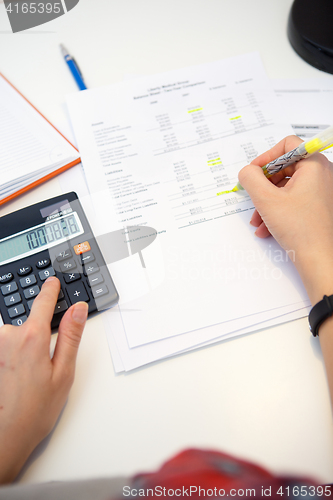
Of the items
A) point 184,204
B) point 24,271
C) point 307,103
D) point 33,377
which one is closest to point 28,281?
point 24,271

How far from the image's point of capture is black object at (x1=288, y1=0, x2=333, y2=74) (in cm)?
58

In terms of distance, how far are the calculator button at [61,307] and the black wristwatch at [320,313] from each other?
0.31 m

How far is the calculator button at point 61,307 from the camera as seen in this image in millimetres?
411

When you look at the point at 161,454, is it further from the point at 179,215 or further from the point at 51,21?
the point at 51,21

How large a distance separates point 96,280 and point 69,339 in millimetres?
86

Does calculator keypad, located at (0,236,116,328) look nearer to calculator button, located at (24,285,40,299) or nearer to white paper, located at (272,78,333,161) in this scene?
calculator button, located at (24,285,40,299)

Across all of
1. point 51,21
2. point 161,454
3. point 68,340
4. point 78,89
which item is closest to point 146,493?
point 161,454

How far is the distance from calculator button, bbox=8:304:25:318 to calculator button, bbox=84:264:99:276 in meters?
0.09

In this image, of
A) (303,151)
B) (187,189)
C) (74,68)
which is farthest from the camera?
(74,68)

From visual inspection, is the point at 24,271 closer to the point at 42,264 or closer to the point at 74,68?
the point at 42,264

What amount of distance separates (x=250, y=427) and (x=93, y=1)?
85cm

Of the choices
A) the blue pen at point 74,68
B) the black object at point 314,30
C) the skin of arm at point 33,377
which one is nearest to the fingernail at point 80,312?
the skin of arm at point 33,377

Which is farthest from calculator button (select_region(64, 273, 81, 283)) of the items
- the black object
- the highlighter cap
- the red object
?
the black object

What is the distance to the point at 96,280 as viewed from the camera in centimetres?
43
